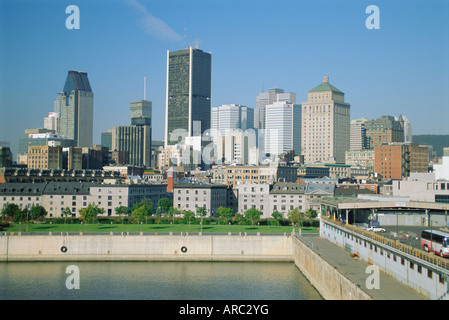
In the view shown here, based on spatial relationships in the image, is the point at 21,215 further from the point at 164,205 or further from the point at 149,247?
the point at 149,247

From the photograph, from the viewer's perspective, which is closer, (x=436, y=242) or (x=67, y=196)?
(x=436, y=242)

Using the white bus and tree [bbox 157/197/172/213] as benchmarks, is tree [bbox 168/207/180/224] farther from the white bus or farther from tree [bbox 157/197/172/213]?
the white bus

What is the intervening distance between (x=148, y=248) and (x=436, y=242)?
4470 centimetres

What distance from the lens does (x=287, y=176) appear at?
160750 mm

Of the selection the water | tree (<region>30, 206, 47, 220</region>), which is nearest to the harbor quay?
the water

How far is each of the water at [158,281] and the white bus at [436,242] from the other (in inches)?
607

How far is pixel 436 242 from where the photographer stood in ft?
122

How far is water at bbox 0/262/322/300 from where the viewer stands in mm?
53531

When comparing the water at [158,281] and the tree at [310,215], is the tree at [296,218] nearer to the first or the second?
the tree at [310,215]

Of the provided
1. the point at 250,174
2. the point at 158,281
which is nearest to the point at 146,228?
the point at 158,281

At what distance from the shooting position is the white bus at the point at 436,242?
35938mm

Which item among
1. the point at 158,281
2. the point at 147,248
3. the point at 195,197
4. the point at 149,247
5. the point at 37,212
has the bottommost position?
the point at 158,281
